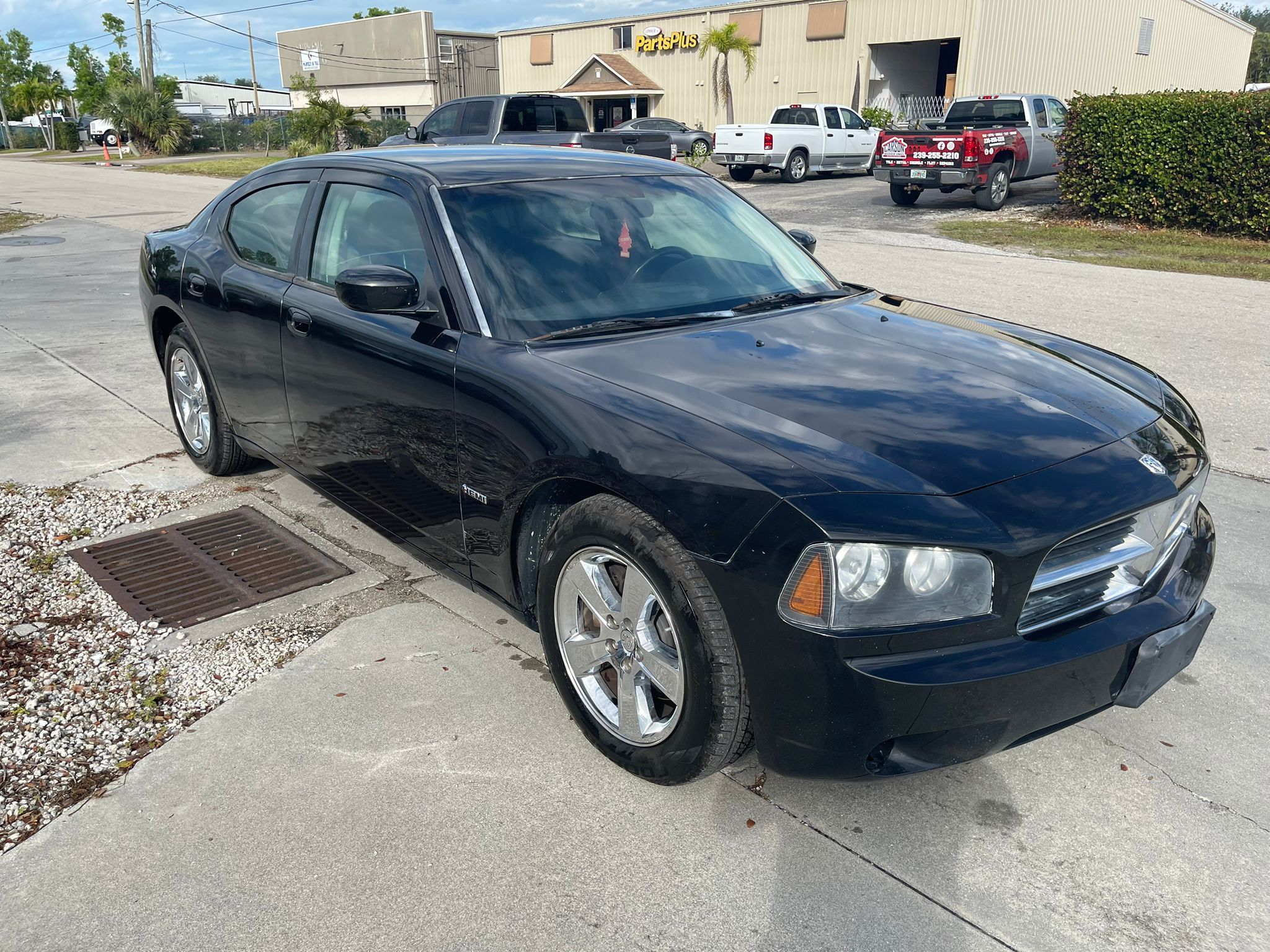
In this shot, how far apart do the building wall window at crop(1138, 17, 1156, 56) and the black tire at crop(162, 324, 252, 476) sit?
43.6m

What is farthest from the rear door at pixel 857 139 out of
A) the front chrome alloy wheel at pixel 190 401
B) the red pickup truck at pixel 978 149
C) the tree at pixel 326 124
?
the front chrome alloy wheel at pixel 190 401

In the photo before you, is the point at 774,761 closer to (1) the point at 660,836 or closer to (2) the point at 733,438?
(1) the point at 660,836

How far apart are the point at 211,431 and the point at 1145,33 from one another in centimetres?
4463

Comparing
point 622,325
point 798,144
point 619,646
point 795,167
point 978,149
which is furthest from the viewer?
point 795,167

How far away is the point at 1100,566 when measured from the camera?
266 cm

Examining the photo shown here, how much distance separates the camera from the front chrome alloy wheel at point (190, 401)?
5281mm

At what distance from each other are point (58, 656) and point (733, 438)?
262 centimetres

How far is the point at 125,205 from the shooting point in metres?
21.6

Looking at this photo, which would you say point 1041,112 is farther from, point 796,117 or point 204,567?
point 204,567

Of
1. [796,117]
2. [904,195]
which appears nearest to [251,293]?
[904,195]

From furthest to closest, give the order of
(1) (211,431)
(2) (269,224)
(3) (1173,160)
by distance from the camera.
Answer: (3) (1173,160) < (1) (211,431) < (2) (269,224)

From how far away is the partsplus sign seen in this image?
41.7m

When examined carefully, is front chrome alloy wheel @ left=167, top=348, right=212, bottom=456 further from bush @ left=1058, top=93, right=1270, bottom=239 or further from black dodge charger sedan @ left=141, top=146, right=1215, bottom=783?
bush @ left=1058, top=93, right=1270, bottom=239

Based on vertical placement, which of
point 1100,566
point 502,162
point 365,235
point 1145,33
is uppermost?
point 1145,33
